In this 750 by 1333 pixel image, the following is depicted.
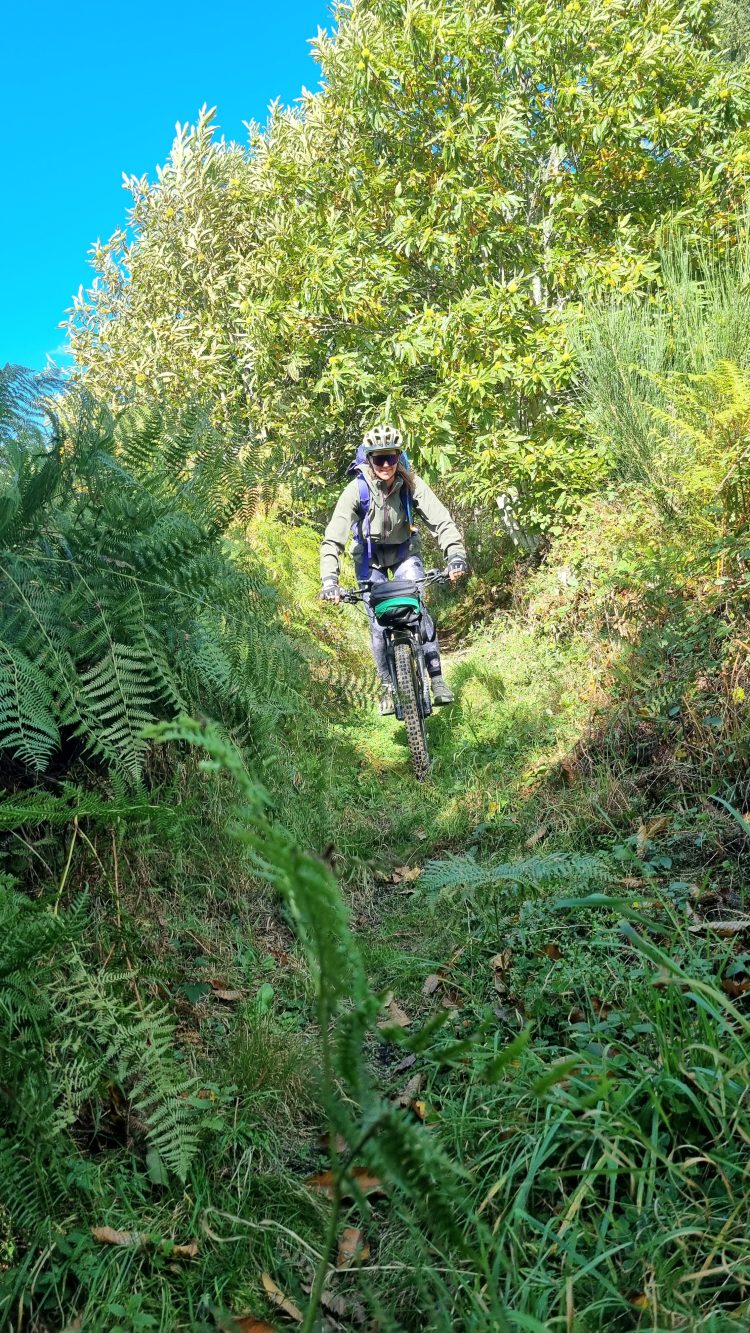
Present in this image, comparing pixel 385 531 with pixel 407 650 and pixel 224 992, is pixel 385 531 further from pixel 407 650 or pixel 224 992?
pixel 224 992

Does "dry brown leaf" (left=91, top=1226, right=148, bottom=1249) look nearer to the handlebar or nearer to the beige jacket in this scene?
the handlebar

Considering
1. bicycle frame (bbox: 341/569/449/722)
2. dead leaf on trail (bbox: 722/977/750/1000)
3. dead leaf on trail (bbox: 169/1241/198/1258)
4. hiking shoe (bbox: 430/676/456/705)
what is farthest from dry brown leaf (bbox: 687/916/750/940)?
hiking shoe (bbox: 430/676/456/705)

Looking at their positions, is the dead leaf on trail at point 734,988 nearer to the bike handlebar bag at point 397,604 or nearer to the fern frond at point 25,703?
the fern frond at point 25,703

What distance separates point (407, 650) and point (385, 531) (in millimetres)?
1126

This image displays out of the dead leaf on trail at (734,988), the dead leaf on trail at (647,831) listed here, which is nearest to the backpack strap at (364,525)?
the dead leaf on trail at (647,831)

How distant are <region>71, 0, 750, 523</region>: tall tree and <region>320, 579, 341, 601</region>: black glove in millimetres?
3327

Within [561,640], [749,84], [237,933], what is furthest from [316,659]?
[749,84]

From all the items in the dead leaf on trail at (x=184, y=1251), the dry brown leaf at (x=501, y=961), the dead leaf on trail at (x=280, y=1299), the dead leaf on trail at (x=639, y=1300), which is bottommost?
the dead leaf on trail at (x=280, y=1299)

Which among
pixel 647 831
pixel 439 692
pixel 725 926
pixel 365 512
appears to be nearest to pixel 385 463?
pixel 365 512

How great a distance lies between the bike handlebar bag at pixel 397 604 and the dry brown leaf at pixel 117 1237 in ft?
14.2

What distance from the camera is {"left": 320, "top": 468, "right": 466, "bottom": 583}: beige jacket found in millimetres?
6180

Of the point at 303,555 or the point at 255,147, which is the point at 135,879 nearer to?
the point at 303,555

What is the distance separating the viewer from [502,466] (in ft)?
28.9

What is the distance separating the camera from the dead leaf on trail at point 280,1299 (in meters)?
1.65
